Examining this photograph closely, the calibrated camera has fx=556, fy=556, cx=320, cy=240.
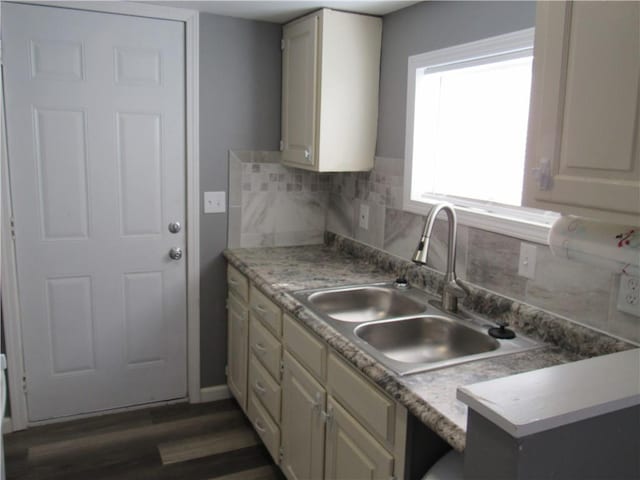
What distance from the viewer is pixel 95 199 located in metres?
2.78

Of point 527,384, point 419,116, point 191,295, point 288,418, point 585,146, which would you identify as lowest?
point 288,418

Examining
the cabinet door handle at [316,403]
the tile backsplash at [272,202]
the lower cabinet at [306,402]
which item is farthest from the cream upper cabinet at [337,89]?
the cabinet door handle at [316,403]

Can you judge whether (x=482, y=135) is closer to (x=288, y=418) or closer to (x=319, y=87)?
(x=319, y=87)

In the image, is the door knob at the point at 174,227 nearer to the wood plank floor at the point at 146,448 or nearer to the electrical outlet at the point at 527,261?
the wood plank floor at the point at 146,448

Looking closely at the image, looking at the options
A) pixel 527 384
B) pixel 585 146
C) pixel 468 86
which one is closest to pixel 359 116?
pixel 468 86

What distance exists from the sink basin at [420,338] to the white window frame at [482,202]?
0.38 m

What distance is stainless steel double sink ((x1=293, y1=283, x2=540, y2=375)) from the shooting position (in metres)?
1.75

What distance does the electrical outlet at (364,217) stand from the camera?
2881 mm

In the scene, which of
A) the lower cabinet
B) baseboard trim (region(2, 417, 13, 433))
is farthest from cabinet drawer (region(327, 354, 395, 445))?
baseboard trim (region(2, 417, 13, 433))

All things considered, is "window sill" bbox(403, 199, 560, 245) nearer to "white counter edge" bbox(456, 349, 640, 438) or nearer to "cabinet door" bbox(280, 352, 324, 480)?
"white counter edge" bbox(456, 349, 640, 438)

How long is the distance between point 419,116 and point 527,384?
1.61m

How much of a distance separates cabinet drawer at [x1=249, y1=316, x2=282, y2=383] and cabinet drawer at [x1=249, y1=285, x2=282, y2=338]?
4 centimetres

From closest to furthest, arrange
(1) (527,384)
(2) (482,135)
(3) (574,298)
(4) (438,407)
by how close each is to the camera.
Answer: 1. (1) (527,384)
2. (4) (438,407)
3. (3) (574,298)
4. (2) (482,135)

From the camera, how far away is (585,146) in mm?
1176
